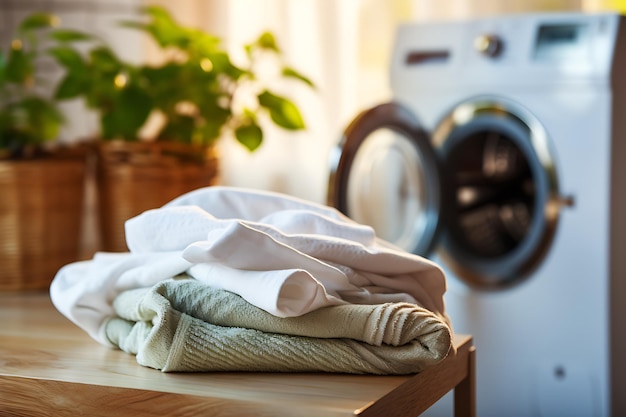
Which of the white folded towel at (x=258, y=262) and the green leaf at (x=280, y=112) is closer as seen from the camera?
the white folded towel at (x=258, y=262)

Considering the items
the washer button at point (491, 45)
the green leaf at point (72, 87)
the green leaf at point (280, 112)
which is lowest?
the green leaf at point (280, 112)

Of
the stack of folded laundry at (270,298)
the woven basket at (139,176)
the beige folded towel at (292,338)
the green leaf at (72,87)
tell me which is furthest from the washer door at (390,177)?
the beige folded towel at (292,338)

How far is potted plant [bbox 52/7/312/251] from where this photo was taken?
1.82 m

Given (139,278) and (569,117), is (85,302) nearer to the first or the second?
(139,278)

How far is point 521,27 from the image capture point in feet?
6.21

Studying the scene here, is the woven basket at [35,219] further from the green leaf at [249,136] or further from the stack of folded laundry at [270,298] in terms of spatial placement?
the stack of folded laundry at [270,298]

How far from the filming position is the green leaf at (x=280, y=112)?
6.11ft

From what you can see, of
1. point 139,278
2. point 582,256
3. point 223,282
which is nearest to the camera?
point 223,282

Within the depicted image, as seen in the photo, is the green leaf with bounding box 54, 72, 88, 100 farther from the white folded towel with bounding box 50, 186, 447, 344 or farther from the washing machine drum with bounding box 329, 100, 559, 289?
the white folded towel with bounding box 50, 186, 447, 344

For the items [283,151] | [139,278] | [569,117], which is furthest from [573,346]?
[139,278]

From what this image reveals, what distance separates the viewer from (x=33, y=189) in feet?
5.91

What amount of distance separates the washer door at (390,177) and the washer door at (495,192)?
0.20 ft

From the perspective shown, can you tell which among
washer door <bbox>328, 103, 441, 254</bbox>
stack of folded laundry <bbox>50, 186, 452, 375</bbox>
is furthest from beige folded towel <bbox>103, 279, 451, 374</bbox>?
washer door <bbox>328, 103, 441, 254</bbox>

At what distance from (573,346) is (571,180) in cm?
35
